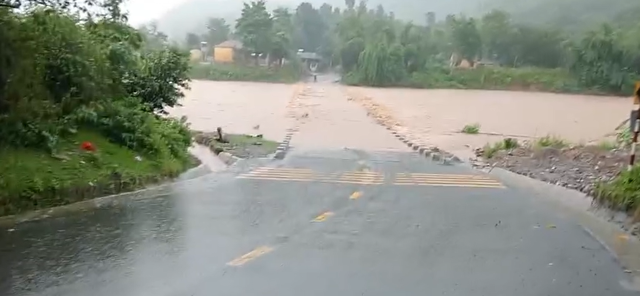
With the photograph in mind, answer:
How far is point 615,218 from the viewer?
1155cm

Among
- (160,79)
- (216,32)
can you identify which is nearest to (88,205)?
(160,79)

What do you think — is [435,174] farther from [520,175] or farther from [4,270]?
[4,270]

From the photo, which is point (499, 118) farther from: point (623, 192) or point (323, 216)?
point (323, 216)

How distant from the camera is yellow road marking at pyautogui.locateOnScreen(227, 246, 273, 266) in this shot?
7402 mm

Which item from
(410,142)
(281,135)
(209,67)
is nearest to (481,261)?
(410,142)

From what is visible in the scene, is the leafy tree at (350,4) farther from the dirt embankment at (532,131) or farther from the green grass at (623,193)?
the green grass at (623,193)

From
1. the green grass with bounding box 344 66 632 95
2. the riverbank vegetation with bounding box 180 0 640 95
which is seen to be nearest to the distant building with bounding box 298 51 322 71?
the riverbank vegetation with bounding box 180 0 640 95

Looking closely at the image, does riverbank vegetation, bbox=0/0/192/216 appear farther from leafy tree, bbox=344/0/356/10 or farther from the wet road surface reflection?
leafy tree, bbox=344/0/356/10

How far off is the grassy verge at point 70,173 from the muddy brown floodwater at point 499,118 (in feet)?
47.7

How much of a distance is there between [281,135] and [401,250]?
936 inches

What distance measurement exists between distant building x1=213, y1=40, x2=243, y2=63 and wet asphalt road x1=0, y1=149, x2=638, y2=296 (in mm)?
80286

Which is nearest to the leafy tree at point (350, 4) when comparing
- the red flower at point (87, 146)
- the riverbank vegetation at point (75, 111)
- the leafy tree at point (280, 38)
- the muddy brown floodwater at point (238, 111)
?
the leafy tree at point (280, 38)

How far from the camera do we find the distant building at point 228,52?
303 ft

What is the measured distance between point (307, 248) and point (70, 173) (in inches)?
222
